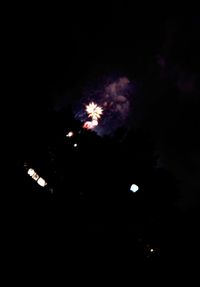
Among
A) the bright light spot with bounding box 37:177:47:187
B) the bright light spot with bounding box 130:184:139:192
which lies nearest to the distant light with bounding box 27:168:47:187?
the bright light spot with bounding box 37:177:47:187

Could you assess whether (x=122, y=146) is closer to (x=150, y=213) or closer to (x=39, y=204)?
(x=150, y=213)

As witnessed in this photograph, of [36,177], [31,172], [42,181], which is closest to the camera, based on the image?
[42,181]

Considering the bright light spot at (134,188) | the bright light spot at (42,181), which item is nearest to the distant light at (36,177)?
the bright light spot at (42,181)

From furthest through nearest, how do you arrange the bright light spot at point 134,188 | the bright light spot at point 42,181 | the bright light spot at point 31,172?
the bright light spot at point 134,188
the bright light spot at point 31,172
the bright light spot at point 42,181

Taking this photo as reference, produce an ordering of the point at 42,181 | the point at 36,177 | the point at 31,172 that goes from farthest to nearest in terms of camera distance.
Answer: the point at 36,177, the point at 31,172, the point at 42,181

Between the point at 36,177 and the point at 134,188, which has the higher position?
the point at 134,188

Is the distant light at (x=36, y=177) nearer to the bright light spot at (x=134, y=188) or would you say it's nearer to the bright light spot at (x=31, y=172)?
Result: the bright light spot at (x=31, y=172)

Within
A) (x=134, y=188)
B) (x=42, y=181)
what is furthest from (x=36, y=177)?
(x=134, y=188)

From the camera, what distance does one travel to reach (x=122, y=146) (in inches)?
1473

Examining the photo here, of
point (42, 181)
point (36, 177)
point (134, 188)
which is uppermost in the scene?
point (134, 188)

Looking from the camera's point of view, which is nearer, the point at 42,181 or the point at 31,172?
the point at 42,181

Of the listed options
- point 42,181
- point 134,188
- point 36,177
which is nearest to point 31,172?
point 36,177

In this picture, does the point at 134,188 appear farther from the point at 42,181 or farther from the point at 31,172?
the point at 31,172

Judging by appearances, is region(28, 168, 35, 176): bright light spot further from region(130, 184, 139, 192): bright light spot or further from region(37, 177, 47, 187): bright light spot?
region(130, 184, 139, 192): bright light spot
